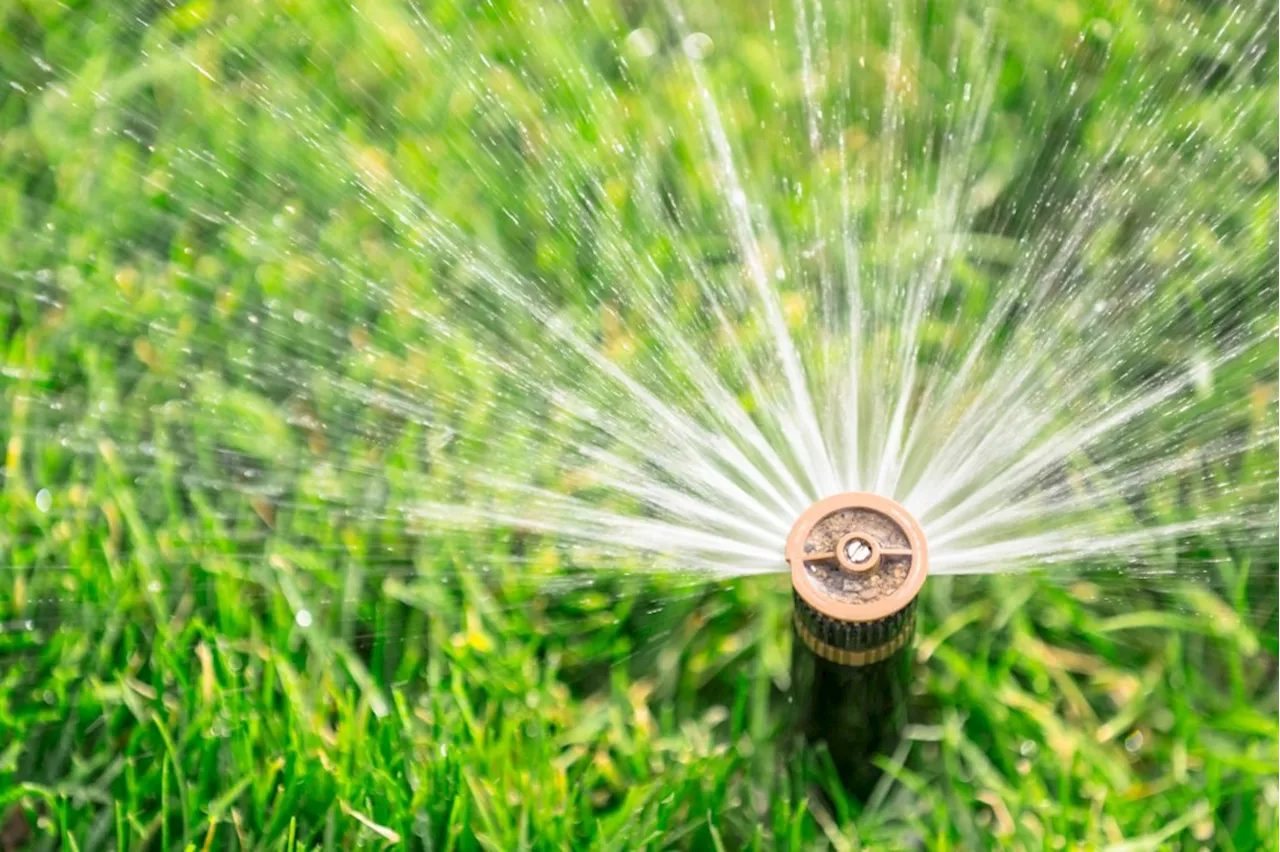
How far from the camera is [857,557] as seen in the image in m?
1.48

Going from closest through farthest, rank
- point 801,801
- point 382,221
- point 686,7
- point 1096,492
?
1. point 801,801
2. point 1096,492
3. point 382,221
4. point 686,7

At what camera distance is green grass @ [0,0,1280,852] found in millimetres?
1871

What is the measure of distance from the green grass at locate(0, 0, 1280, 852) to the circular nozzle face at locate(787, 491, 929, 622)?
19.2 inches

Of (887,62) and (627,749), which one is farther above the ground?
(887,62)

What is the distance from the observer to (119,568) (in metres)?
2.04

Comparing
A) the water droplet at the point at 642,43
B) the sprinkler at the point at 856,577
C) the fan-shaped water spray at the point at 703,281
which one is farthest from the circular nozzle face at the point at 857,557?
the water droplet at the point at 642,43

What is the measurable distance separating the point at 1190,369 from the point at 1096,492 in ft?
0.89

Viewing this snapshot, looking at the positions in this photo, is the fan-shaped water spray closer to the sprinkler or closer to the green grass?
the green grass

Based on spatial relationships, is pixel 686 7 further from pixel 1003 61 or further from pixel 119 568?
pixel 119 568

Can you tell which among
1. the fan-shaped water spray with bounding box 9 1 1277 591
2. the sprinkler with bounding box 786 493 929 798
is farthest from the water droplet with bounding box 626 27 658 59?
the sprinkler with bounding box 786 493 929 798

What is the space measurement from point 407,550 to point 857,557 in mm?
854

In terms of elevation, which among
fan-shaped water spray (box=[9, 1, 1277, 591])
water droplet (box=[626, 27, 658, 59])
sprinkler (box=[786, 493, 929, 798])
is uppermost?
water droplet (box=[626, 27, 658, 59])

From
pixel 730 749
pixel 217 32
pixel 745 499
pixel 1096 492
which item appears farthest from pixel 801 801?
pixel 217 32

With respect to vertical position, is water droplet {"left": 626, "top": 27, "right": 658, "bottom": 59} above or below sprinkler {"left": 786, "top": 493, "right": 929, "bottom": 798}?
above
